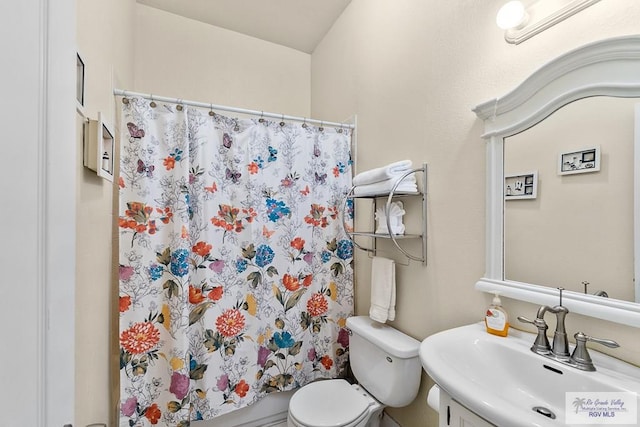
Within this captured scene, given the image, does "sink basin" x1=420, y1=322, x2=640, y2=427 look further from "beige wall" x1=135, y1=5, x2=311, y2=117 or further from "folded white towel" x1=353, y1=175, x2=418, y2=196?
"beige wall" x1=135, y1=5, x2=311, y2=117

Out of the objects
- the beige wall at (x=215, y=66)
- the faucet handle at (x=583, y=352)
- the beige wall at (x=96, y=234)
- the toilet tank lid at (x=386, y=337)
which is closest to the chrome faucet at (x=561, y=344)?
the faucet handle at (x=583, y=352)

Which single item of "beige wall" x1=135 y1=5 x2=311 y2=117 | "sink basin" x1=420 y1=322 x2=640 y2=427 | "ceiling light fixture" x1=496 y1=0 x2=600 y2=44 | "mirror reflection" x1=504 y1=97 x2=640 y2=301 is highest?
"beige wall" x1=135 y1=5 x2=311 y2=117

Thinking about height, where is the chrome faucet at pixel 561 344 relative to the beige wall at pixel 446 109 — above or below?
below

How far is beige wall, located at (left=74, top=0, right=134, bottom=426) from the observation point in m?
0.89

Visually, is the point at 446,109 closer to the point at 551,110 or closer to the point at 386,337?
the point at 551,110

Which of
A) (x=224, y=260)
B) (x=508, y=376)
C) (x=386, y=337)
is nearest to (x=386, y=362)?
(x=386, y=337)

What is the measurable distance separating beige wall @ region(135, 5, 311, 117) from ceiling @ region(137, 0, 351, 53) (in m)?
0.07

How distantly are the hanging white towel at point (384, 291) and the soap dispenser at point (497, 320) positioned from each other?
547 millimetres

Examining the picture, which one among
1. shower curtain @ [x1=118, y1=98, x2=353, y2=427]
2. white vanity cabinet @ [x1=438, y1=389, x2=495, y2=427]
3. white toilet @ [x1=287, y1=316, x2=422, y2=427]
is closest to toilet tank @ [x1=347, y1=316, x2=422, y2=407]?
white toilet @ [x1=287, y1=316, x2=422, y2=427]

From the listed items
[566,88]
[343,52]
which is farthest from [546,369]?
[343,52]

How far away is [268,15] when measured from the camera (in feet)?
7.05

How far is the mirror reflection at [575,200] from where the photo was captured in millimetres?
778

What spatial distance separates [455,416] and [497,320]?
36 centimetres

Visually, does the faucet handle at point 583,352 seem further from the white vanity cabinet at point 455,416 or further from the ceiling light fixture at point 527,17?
the ceiling light fixture at point 527,17
